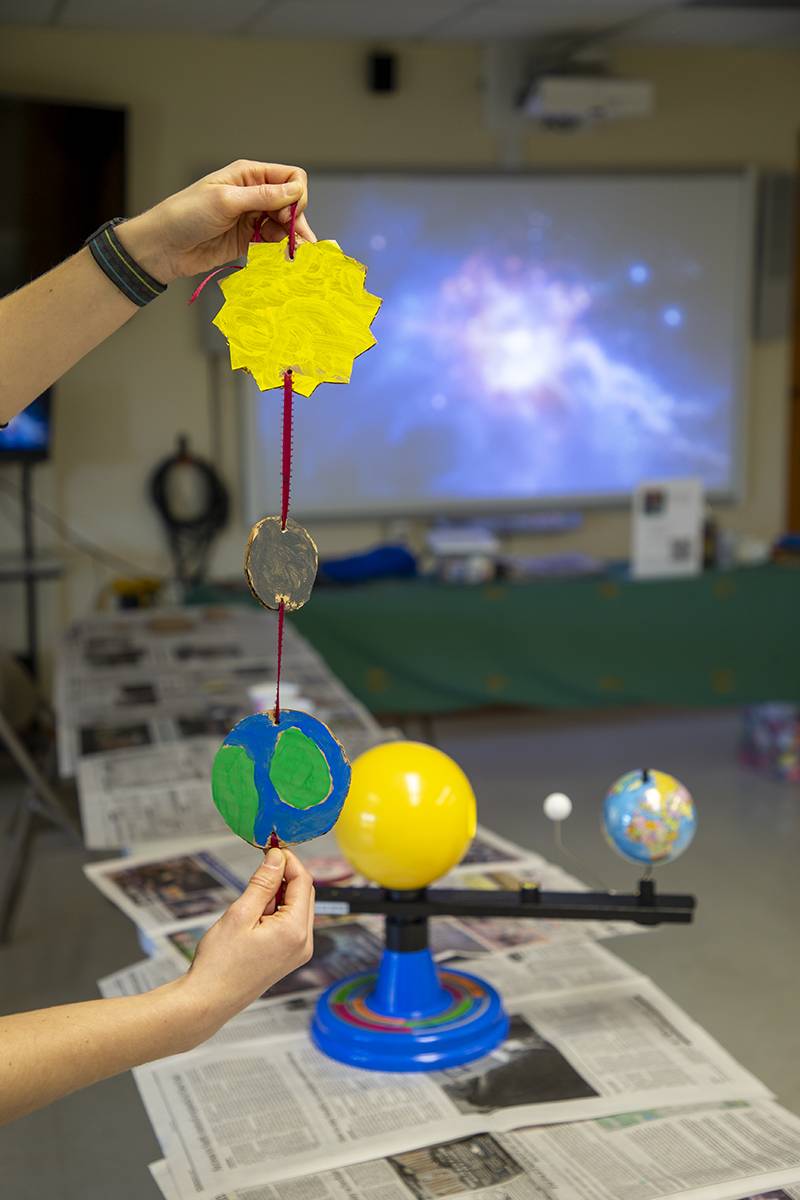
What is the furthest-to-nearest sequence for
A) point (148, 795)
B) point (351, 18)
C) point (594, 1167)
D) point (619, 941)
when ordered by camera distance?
point (351, 18) → point (619, 941) → point (148, 795) → point (594, 1167)

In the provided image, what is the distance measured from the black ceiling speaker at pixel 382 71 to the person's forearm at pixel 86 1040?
4.52 m

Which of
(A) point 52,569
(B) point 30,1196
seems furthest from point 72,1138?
(A) point 52,569

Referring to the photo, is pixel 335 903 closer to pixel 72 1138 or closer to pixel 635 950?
pixel 72 1138

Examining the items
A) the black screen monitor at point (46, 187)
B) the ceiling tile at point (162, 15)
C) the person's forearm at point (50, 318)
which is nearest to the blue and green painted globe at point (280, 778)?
the person's forearm at point (50, 318)

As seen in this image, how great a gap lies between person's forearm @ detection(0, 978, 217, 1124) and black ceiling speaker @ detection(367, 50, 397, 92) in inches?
178

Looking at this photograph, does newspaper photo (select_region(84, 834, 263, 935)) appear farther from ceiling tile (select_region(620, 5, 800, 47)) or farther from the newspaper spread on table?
ceiling tile (select_region(620, 5, 800, 47))

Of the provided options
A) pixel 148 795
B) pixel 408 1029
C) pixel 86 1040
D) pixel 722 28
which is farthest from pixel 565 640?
pixel 86 1040

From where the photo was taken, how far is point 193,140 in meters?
4.77

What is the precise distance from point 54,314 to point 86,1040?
23.5 inches

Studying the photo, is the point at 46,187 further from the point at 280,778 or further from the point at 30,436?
the point at 280,778

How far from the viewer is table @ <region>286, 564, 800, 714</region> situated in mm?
4141

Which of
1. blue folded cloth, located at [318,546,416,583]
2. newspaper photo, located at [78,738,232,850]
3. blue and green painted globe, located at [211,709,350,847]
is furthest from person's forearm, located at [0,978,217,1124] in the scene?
blue folded cloth, located at [318,546,416,583]

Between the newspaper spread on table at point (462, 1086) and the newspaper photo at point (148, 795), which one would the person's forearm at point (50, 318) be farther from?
the newspaper photo at point (148, 795)

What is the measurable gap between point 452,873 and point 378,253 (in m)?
3.54
